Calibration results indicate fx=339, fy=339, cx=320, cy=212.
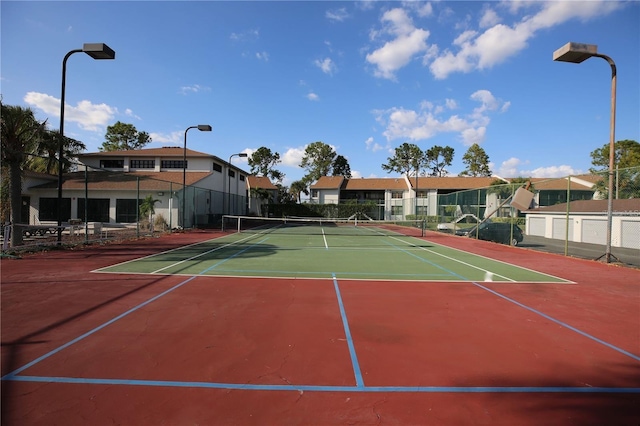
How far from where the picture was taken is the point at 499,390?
384 cm

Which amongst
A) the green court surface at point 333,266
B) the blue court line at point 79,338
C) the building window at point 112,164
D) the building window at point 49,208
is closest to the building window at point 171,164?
the building window at point 112,164

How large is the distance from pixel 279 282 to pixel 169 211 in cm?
2244

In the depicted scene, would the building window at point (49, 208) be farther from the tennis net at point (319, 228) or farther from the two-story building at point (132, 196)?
the tennis net at point (319, 228)

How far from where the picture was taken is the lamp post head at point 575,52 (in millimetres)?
11454

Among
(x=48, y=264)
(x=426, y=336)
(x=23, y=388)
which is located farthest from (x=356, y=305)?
(x=48, y=264)

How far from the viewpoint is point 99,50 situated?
12445 millimetres

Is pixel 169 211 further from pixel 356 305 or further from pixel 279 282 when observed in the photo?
pixel 356 305

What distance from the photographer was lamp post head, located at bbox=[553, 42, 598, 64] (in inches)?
451

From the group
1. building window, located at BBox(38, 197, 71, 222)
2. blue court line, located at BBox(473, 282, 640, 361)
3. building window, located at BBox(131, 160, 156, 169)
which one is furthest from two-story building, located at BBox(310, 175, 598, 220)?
blue court line, located at BBox(473, 282, 640, 361)

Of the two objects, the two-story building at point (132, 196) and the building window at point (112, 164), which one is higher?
the building window at point (112, 164)

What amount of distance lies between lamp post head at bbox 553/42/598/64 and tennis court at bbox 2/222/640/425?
7.73 m

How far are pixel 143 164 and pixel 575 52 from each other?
39.1m

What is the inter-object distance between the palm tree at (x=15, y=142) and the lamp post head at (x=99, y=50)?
453 centimetres

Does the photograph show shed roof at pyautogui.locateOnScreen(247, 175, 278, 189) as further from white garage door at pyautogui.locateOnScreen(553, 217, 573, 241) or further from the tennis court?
the tennis court
